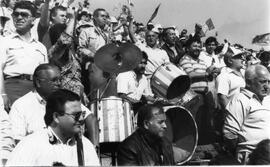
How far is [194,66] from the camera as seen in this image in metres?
9.21

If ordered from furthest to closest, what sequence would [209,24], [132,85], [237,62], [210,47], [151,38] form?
1. [210,47]
2. [209,24]
3. [151,38]
4. [237,62]
5. [132,85]

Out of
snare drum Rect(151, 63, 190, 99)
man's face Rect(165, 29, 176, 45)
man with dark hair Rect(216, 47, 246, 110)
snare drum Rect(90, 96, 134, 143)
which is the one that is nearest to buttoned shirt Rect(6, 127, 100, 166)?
A: snare drum Rect(90, 96, 134, 143)

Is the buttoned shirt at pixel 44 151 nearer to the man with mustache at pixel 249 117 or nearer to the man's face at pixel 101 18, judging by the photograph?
the man with mustache at pixel 249 117

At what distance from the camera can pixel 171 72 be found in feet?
25.9

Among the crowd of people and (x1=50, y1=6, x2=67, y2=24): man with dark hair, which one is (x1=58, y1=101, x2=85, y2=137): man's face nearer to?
the crowd of people

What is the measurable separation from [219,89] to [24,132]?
392 cm

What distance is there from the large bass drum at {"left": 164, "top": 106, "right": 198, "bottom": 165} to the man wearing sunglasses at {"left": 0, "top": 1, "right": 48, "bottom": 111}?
86.1 inches

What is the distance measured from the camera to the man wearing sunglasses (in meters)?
6.01

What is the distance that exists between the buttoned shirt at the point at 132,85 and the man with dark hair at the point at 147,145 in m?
2.15

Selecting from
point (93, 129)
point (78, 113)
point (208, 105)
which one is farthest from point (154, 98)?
point (78, 113)

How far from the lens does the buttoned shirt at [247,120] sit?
20.1 ft

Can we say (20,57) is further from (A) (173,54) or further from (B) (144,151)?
(A) (173,54)

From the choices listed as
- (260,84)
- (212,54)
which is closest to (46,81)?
(260,84)

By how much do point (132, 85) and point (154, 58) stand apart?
3.67 feet
